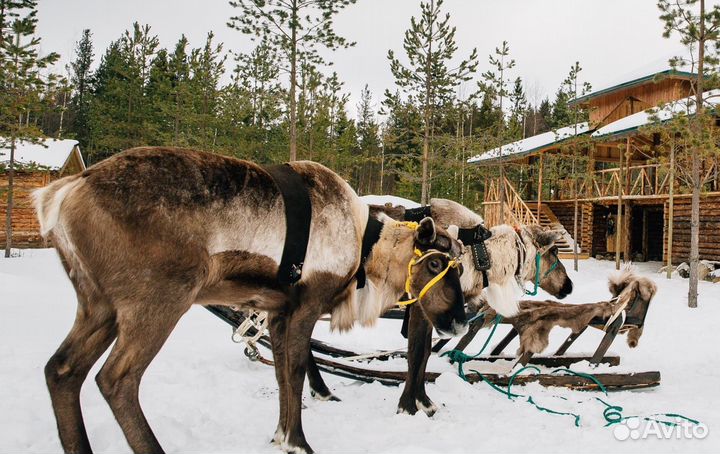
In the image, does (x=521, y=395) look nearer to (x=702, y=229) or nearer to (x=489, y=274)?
(x=489, y=274)

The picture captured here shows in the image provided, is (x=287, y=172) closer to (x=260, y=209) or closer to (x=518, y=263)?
(x=260, y=209)

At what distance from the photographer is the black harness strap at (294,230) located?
9.73 ft

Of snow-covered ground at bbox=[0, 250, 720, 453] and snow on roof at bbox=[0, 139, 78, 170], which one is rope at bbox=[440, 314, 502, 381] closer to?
snow-covered ground at bbox=[0, 250, 720, 453]

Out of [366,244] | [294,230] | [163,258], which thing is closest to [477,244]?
[366,244]

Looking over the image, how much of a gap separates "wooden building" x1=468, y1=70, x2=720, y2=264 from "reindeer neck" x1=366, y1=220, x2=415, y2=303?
18032mm

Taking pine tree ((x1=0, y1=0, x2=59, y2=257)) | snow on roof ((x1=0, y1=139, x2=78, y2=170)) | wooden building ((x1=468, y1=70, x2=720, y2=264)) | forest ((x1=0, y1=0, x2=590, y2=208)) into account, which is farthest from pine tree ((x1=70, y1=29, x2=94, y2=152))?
wooden building ((x1=468, y1=70, x2=720, y2=264))

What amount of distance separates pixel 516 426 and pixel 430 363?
1687 millimetres

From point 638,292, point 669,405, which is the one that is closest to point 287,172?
point 669,405

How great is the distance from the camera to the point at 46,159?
2477 centimetres

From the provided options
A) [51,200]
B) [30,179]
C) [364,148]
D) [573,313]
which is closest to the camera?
[51,200]

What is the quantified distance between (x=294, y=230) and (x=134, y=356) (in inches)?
42.2

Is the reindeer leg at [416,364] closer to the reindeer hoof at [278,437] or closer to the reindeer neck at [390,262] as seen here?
the reindeer neck at [390,262]

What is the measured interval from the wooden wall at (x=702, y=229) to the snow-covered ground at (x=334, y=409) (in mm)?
14561

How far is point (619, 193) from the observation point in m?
19.9
